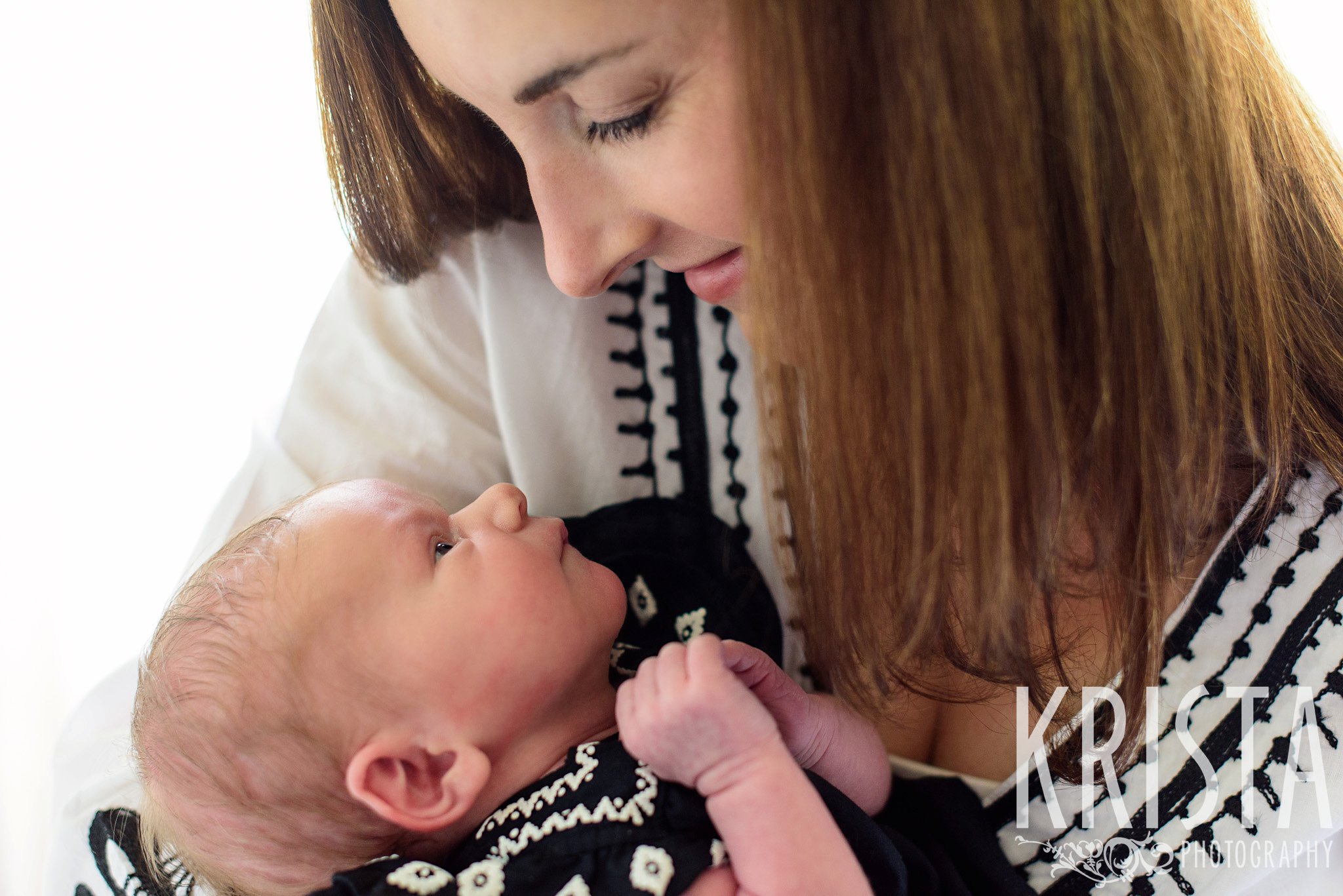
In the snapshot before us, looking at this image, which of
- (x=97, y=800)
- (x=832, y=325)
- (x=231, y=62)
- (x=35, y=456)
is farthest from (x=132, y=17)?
(x=832, y=325)

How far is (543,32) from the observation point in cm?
66

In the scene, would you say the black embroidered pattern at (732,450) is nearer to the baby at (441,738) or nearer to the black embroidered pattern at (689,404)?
the black embroidered pattern at (689,404)

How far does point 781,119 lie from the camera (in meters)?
0.66

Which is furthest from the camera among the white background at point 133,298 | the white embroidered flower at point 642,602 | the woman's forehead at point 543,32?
the white background at point 133,298

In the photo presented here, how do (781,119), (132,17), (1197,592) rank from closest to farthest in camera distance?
1. (781,119)
2. (1197,592)
3. (132,17)

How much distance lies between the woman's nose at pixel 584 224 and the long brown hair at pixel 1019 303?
16 centimetres

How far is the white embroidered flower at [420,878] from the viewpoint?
2.50 feet

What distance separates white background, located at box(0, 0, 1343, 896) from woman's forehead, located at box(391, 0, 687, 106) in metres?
0.82

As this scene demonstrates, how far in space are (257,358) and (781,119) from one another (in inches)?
40.9

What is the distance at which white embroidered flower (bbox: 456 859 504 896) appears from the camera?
777mm

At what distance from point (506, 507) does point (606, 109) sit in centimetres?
42

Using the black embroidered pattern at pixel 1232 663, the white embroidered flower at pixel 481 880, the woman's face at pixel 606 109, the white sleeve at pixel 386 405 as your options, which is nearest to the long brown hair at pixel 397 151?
the white sleeve at pixel 386 405

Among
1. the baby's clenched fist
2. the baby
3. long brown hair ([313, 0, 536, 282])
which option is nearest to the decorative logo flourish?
the baby

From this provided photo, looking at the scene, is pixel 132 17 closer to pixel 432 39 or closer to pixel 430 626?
pixel 432 39
